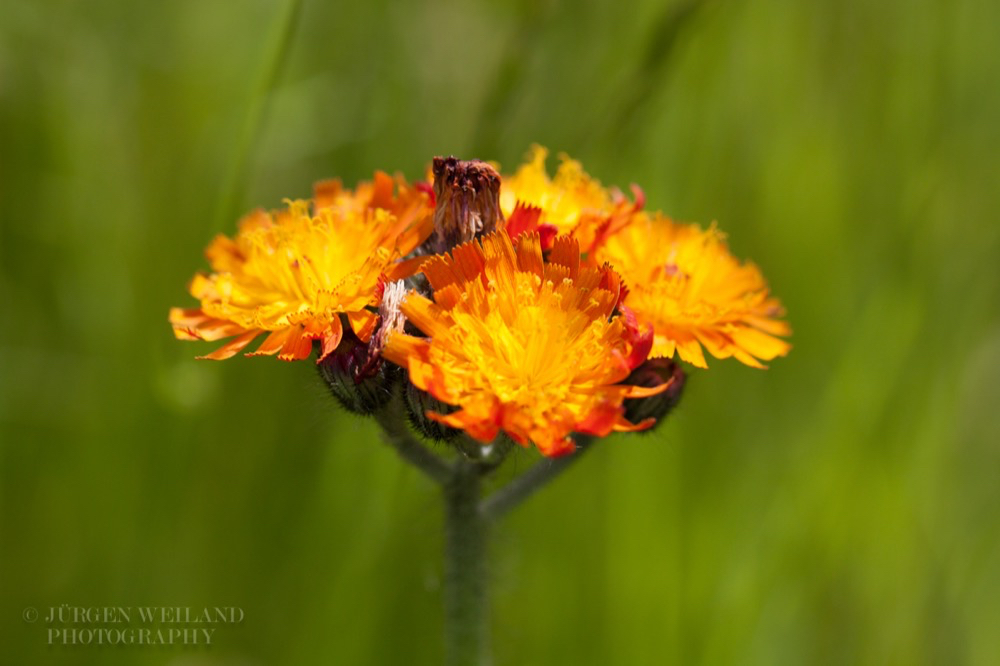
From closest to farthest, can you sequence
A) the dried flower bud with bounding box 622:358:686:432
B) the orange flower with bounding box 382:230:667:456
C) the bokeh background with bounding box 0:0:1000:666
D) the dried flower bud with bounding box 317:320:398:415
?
the orange flower with bounding box 382:230:667:456
the dried flower bud with bounding box 317:320:398:415
the dried flower bud with bounding box 622:358:686:432
the bokeh background with bounding box 0:0:1000:666

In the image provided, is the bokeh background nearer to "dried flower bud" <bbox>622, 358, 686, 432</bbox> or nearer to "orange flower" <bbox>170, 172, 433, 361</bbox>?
"orange flower" <bbox>170, 172, 433, 361</bbox>

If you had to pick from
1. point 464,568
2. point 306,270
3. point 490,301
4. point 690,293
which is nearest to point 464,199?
point 490,301

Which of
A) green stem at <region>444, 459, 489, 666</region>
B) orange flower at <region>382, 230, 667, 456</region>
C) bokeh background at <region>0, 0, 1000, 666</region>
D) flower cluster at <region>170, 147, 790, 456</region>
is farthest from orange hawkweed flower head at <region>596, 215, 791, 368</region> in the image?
green stem at <region>444, 459, 489, 666</region>

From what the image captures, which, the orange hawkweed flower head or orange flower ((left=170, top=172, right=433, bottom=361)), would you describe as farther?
the orange hawkweed flower head

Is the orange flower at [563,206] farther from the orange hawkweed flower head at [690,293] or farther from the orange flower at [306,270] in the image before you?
the orange flower at [306,270]

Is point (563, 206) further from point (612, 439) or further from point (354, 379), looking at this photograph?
point (612, 439)

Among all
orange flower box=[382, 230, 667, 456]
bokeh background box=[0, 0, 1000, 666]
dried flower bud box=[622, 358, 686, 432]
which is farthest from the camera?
bokeh background box=[0, 0, 1000, 666]
